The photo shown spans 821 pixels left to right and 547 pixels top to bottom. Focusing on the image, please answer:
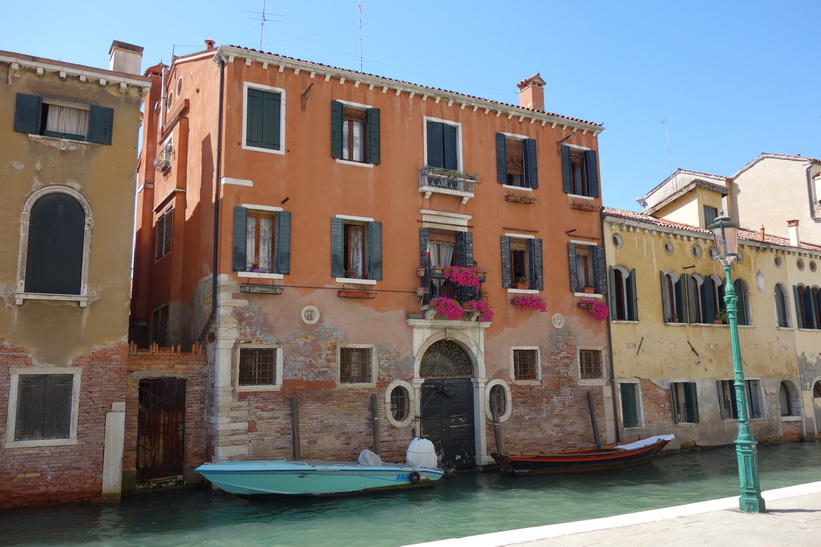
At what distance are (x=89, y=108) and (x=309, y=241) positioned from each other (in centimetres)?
496

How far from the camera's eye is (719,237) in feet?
33.4

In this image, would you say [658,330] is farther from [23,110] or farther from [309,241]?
[23,110]

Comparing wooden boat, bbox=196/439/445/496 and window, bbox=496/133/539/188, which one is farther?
window, bbox=496/133/539/188

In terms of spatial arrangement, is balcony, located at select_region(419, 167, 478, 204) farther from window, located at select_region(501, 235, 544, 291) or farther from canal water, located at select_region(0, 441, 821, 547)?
canal water, located at select_region(0, 441, 821, 547)

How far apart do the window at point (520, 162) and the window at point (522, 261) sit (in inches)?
61.0

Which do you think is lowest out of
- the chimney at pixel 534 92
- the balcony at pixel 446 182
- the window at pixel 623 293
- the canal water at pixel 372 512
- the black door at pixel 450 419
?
the canal water at pixel 372 512

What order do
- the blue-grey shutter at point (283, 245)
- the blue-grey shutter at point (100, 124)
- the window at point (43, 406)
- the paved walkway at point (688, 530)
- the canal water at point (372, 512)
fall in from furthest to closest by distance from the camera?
the blue-grey shutter at point (283, 245), the blue-grey shutter at point (100, 124), the window at point (43, 406), the canal water at point (372, 512), the paved walkway at point (688, 530)

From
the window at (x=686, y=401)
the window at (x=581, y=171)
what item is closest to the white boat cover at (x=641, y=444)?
the window at (x=686, y=401)

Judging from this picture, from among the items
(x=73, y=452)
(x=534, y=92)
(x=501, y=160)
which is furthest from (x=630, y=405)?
(x=73, y=452)

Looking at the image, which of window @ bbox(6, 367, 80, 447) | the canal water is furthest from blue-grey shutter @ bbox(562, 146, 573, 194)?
window @ bbox(6, 367, 80, 447)

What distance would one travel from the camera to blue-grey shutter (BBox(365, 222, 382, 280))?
48.7ft

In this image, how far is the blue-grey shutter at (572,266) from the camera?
17578 millimetres

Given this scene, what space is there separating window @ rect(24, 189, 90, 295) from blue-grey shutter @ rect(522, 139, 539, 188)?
1068cm

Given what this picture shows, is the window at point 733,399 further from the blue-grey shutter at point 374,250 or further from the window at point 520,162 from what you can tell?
the blue-grey shutter at point 374,250
